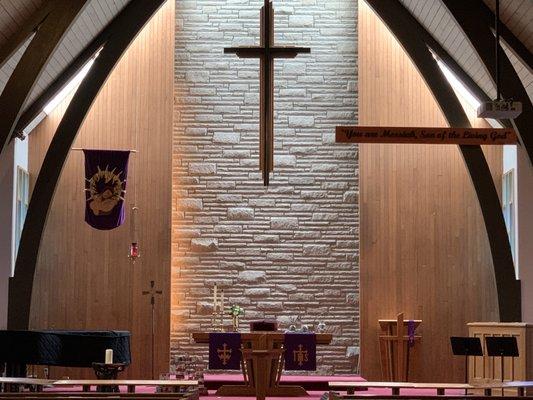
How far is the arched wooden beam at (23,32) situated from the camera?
14.0 metres

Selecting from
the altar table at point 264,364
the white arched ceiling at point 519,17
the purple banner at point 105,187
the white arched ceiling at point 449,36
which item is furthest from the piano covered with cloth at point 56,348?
the white arched ceiling at point 449,36

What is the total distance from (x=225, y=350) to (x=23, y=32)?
5.23 metres

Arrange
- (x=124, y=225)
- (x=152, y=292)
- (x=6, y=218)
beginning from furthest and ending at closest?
(x=124, y=225) < (x=152, y=292) < (x=6, y=218)

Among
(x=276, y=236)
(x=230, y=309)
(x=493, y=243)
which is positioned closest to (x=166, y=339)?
(x=230, y=309)

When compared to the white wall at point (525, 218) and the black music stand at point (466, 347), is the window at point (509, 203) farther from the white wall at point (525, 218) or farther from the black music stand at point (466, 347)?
the black music stand at point (466, 347)

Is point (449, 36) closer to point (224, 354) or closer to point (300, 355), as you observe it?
point (300, 355)

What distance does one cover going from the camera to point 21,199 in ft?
58.0

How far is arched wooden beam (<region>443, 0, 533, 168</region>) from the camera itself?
14.3 meters

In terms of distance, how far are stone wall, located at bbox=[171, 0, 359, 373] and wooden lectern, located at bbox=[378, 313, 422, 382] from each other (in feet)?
2.83

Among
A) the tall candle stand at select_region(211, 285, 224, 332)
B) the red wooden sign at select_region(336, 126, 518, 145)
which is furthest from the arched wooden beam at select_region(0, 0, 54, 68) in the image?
the tall candle stand at select_region(211, 285, 224, 332)

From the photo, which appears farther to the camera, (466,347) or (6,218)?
(6,218)

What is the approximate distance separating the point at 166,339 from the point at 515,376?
19.9 ft

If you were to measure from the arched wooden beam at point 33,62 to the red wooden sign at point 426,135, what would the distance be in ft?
13.2

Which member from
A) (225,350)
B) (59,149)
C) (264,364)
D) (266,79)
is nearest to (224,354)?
(225,350)
